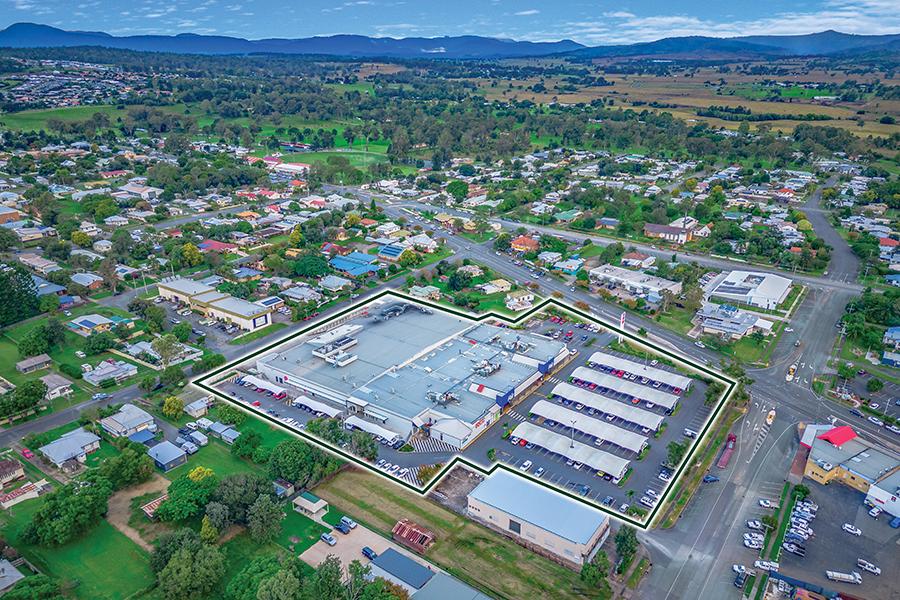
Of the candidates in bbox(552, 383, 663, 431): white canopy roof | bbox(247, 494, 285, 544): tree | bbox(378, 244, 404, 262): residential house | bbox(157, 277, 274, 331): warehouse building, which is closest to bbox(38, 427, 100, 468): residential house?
bbox(247, 494, 285, 544): tree

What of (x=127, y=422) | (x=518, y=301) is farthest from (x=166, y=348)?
(x=518, y=301)

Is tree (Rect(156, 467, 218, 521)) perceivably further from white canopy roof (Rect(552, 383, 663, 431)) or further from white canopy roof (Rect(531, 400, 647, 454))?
white canopy roof (Rect(552, 383, 663, 431))

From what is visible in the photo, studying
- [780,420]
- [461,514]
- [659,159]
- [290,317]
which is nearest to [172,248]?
[290,317]

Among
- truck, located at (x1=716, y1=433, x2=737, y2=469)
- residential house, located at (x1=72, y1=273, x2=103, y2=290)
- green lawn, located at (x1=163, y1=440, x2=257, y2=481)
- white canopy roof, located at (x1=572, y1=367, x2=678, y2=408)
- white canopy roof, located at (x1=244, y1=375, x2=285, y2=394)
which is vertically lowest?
truck, located at (x1=716, y1=433, x2=737, y2=469)

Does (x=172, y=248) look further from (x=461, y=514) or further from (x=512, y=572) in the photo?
(x=512, y=572)

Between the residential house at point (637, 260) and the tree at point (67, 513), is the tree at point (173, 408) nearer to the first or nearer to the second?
the tree at point (67, 513)

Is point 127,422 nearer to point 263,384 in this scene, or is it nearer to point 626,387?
point 263,384
